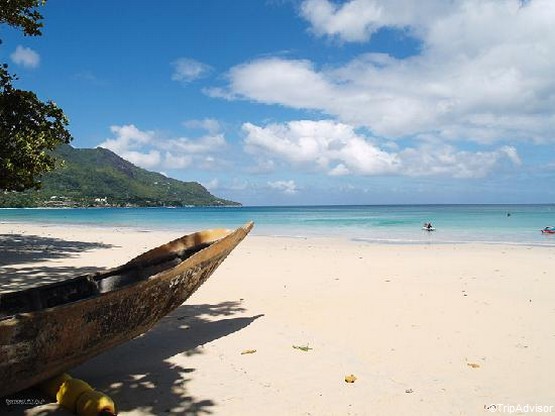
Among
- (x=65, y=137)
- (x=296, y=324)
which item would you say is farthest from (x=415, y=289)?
(x=65, y=137)

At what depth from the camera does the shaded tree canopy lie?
12523 millimetres

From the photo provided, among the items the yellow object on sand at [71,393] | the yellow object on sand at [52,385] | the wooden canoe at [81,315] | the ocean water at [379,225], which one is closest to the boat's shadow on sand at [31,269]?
the wooden canoe at [81,315]

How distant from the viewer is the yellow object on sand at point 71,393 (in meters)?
4.55

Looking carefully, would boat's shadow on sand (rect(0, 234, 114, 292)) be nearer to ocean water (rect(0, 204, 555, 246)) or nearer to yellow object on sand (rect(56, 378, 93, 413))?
yellow object on sand (rect(56, 378, 93, 413))

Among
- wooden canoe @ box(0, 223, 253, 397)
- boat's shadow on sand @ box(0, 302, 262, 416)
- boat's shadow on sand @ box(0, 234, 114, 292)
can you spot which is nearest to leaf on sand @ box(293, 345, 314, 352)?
boat's shadow on sand @ box(0, 302, 262, 416)

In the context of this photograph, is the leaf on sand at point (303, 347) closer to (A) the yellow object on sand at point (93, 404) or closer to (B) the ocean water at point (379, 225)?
(A) the yellow object on sand at point (93, 404)

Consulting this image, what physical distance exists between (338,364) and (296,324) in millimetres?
2019

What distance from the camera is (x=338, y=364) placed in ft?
19.8

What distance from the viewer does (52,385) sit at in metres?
4.79

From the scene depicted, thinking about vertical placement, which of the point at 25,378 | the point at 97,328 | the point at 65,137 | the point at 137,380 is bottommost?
the point at 137,380

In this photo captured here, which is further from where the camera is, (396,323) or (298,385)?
(396,323)

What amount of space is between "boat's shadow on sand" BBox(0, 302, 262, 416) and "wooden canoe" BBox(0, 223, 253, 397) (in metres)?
0.63

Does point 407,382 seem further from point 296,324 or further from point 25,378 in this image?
point 25,378

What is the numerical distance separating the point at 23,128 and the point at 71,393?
11.8 meters
